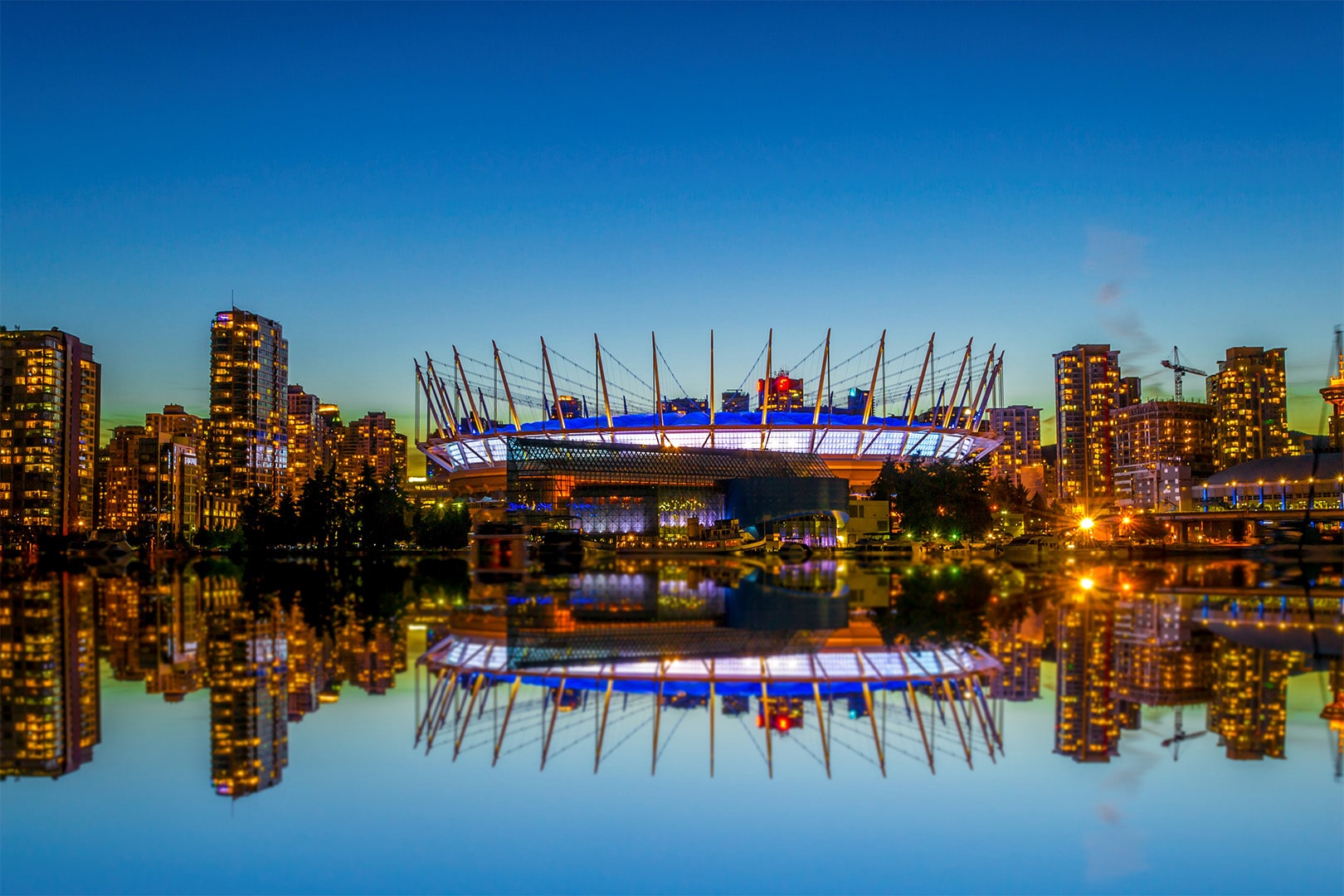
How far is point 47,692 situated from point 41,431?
17668cm

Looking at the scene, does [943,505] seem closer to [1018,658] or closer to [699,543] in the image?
[699,543]

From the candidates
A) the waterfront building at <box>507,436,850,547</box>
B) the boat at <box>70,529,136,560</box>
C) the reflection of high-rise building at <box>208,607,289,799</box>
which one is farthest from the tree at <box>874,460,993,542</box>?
the reflection of high-rise building at <box>208,607,289,799</box>

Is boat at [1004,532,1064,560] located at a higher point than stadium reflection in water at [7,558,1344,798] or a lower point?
lower

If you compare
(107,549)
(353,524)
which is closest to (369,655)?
(107,549)

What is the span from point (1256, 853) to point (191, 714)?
34.9 ft

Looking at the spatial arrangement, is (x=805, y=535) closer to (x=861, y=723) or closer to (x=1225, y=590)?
(x=1225, y=590)

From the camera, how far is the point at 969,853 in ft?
26.6

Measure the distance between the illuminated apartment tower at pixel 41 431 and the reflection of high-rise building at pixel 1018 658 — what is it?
166899mm

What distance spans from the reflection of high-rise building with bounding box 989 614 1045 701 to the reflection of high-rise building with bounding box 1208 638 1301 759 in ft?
6.86

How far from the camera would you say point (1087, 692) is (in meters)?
13.9

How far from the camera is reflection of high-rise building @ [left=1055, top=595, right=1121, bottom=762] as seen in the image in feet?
36.6

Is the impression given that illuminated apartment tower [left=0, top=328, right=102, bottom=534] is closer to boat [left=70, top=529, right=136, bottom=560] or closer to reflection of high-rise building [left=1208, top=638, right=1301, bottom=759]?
boat [left=70, top=529, right=136, bottom=560]

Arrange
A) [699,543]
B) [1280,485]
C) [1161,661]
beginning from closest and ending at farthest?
[1161,661]
[699,543]
[1280,485]

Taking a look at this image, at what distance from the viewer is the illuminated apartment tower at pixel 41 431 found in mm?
167125
